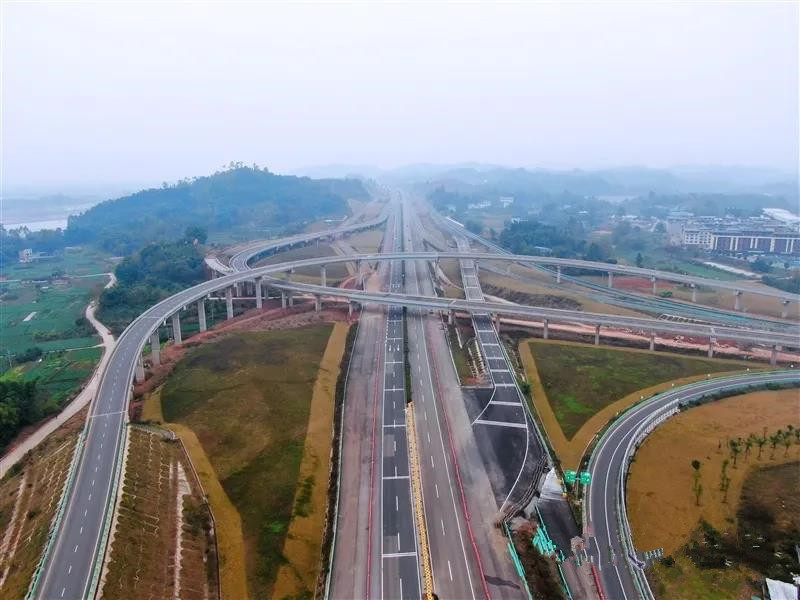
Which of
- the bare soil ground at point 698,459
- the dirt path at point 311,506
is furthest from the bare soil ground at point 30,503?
the bare soil ground at point 698,459

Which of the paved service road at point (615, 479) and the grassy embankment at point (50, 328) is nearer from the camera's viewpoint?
the paved service road at point (615, 479)

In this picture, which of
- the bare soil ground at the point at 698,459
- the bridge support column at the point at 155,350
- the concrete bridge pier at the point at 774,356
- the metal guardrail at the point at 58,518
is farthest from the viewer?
the concrete bridge pier at the point at 774,356

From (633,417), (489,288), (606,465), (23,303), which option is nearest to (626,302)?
(489,288)

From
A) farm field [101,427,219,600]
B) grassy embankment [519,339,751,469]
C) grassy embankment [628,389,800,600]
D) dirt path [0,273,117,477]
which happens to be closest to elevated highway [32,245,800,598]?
farm field [101,427,219,600]

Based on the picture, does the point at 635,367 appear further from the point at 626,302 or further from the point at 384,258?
the point at 384,258

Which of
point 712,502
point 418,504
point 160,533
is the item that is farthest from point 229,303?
point 712,502

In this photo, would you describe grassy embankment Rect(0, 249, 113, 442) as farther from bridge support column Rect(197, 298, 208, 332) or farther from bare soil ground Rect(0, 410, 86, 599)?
bridge support column Rect(197, 298, 208, 332)

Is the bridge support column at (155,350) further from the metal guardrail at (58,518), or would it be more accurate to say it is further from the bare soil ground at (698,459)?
the bare soil ground at (698,459)
